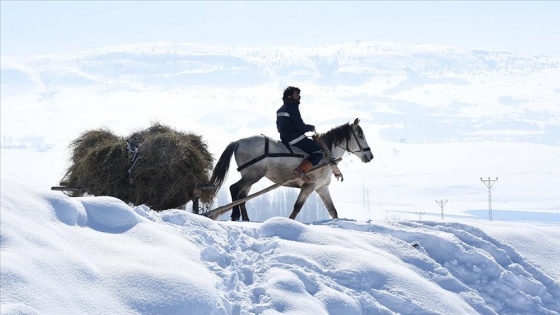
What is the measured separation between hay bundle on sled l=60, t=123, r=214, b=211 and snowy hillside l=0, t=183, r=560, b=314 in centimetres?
200

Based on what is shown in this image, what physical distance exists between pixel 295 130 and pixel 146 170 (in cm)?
251

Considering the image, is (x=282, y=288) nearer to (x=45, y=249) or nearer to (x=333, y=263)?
(x=333, y=263)

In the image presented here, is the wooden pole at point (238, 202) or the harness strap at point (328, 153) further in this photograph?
the harness strap at point (328, 153)

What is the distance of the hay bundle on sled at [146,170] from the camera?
12.2 m

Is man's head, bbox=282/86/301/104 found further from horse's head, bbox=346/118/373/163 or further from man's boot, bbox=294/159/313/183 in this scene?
horse's head, bbox=346/118/373/163

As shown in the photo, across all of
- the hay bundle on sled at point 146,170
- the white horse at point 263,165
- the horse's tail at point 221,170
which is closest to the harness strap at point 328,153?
the white horse at point 263,165

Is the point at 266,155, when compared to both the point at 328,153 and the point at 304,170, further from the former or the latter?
the point at 328,153

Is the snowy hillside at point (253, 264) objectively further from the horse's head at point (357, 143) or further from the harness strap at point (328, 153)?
the horse's head at point (357, 143)

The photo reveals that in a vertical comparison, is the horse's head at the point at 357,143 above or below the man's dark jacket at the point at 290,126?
below

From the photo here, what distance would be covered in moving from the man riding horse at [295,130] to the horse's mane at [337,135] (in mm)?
414

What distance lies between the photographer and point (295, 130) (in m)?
13.4

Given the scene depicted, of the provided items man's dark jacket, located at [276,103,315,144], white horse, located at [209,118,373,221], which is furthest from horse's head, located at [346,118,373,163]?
man's dark jacket, located at [276,103,315,144]

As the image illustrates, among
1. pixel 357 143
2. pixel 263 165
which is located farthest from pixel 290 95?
pixel 357 143

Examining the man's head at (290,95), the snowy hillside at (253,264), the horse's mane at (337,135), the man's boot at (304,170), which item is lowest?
the snowy hillside at (253,264)
